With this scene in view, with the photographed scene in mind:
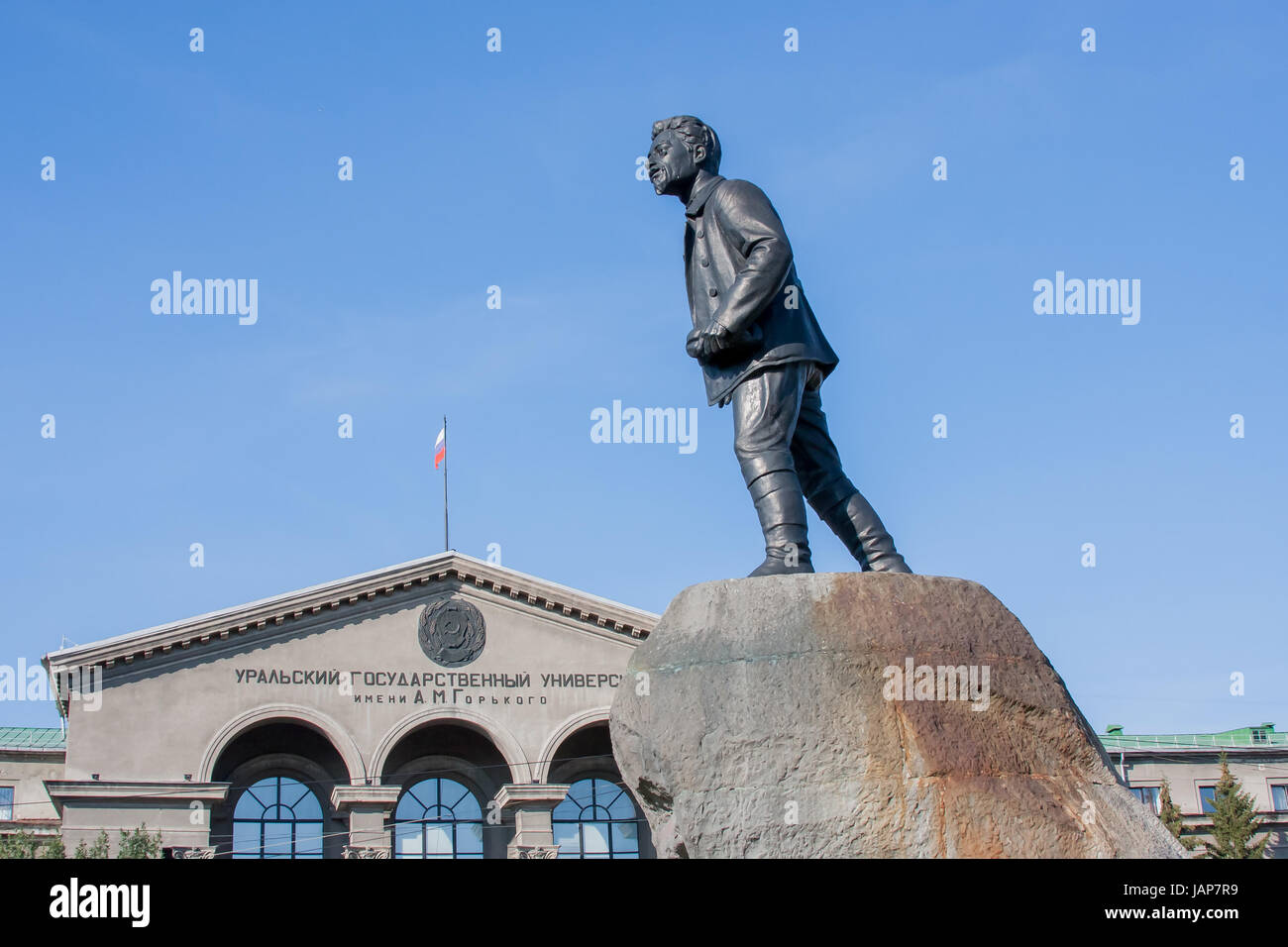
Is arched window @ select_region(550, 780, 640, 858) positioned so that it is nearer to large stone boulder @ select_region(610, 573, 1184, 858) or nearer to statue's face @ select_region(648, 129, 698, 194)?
statue's face @ select_region(648, 129, 698, 194)

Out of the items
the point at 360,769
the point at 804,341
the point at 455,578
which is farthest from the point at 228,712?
the point at 804,341

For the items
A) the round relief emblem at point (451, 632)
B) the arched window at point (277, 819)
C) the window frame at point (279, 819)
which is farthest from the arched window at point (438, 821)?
the round relief emblem at point (451, 632)

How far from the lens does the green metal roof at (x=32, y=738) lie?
4406cm

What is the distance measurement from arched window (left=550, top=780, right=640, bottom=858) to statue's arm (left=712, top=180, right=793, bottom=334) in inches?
1270

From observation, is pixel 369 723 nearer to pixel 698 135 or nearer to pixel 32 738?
pixel 32 738

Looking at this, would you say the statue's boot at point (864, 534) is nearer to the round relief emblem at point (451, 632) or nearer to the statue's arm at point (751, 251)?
the statue's arm at point (751, 251)

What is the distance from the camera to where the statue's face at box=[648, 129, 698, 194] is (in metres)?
7.29

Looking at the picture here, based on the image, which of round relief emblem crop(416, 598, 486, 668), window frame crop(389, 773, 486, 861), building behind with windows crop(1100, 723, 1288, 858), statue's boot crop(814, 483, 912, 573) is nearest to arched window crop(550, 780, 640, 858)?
window frame crop(389, 773, 486, 861)

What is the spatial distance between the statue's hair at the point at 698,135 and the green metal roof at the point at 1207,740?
39.7 meters
